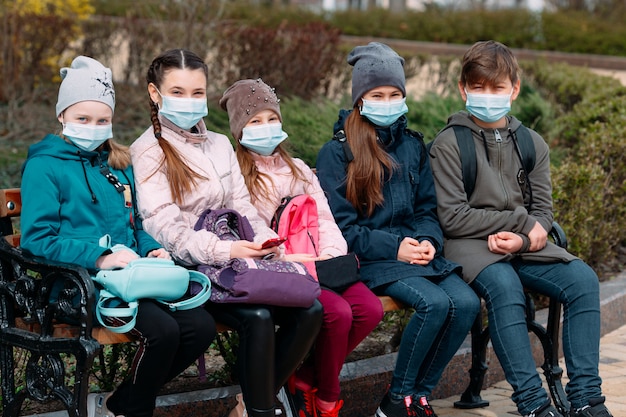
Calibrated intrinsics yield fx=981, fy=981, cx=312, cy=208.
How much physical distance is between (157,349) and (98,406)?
0.43 meters

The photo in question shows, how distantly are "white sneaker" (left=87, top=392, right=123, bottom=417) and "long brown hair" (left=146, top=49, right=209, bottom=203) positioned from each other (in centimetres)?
83

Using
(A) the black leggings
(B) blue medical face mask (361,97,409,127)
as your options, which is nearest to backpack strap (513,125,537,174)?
(B) blue medical face mask (361,97,409,127)

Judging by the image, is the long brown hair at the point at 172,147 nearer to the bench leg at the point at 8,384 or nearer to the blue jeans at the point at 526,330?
the bench leg at the point at 8,384

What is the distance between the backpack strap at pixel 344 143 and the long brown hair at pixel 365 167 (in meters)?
0.01

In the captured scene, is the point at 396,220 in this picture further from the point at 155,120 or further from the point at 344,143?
the point at 155,120

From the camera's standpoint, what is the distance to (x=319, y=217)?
4254mm

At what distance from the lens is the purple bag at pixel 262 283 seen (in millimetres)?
3588

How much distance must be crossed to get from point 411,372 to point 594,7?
1034 inches

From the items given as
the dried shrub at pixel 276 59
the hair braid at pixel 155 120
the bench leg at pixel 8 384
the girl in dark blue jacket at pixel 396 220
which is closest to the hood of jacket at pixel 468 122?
the girl in dark blue jacket at pixel 396 220

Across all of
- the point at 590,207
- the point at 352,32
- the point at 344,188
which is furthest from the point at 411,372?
the point at 352,32

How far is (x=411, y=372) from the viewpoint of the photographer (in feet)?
13.3

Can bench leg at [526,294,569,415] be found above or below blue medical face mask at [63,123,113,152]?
below

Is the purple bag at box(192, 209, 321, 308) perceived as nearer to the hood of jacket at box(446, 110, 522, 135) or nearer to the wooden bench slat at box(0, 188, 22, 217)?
the wooden bench slat at box(0, 188, 22, 217)

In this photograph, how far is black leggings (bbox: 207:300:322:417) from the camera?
360cm
